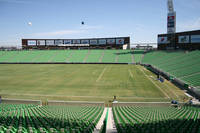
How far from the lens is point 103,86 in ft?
84.3

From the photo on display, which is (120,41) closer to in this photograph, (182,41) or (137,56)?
(137,56)

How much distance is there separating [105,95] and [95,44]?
221ft

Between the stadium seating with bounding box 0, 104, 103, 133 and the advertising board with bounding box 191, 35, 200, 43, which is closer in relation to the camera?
the stadium seating with bounding box 0, 104, 103, 133

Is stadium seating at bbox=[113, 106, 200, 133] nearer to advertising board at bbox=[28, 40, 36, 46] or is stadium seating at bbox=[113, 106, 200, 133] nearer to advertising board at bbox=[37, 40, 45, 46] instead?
advertising board at bbox=[37, 40, 45, 46]

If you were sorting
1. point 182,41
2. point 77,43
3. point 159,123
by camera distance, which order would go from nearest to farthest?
1. point 159,123
2. point 182,41
3. point 77,43

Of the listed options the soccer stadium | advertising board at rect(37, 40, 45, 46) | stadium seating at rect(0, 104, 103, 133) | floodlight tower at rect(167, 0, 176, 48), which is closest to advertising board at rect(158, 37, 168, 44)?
the soccer stadium

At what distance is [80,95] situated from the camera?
2109cm

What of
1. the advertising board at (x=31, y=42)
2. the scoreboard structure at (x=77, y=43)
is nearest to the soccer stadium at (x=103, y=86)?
the scoreboard structure at (x=77, y=43)

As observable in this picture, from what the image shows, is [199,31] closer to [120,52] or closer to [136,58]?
[136,58]

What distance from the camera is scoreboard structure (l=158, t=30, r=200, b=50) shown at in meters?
48.2

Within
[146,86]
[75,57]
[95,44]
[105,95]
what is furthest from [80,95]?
[95,44]

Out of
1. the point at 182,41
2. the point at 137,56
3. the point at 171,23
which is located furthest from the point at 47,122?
the point at 137,56

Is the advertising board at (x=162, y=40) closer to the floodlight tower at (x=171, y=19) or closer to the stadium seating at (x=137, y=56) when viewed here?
the floodlight tower at (x=171, y=19)

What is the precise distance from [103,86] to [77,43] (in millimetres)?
67059
